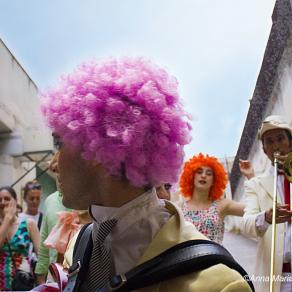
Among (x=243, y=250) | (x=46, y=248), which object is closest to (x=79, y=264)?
(x=46, y=248)

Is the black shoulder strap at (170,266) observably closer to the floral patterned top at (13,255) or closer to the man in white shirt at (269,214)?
the man in white shirt at (269,214)

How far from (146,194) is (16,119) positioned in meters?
10.7

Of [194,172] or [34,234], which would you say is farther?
[194,172]

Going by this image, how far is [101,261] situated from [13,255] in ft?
9.34

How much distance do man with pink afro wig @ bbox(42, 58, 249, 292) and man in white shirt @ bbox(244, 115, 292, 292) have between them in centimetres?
164

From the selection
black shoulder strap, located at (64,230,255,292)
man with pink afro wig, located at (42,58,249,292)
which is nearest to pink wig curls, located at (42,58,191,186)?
man with pink afro wig, located at (42,58,249,292)

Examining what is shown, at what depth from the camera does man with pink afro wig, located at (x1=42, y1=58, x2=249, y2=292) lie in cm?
169

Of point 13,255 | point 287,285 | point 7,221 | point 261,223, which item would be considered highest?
point 7,221

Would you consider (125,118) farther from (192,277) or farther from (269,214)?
(269,214)

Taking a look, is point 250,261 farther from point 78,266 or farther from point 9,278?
point 78,266

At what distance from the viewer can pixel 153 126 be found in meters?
1.74

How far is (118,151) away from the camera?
68.1 inches

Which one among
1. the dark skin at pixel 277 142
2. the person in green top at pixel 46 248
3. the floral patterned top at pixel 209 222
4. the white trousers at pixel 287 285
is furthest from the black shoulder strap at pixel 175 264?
the floral patterned top at pixel 209 222

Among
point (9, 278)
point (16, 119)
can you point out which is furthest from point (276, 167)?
point (16, 119)
